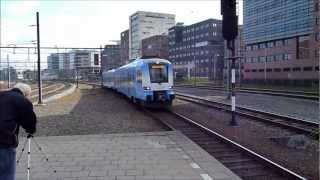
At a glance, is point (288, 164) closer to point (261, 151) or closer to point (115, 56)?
point (261, 151)

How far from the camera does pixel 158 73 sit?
75.3 feet

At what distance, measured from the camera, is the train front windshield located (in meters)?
22.8

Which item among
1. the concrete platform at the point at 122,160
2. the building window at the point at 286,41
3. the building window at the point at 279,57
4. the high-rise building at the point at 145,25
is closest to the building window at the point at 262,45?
the building window at the point at 279,57

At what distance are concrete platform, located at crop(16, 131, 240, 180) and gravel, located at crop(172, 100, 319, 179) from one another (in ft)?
5.10

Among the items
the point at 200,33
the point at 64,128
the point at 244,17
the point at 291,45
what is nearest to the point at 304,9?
the point at 291,45

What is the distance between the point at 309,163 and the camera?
30.6 feet

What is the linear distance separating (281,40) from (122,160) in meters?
80.4

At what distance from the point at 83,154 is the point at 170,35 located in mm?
86374

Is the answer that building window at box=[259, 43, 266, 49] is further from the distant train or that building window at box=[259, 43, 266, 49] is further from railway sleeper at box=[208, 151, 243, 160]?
railway sleeper at box=[208, 151, 243, 160]

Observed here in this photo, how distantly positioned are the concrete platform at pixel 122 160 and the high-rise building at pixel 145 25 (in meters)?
64.6

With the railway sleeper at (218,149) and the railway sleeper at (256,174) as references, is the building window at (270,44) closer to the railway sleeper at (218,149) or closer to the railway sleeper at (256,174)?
the railway sleeper at (218,149)

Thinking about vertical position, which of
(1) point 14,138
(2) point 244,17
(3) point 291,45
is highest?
(2) point 244,17

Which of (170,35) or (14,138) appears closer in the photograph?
(14,138)

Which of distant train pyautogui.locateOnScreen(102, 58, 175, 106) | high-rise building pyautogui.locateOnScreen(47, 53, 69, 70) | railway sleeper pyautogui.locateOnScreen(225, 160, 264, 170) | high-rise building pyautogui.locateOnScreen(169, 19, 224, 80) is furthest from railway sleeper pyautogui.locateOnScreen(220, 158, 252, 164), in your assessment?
high-rise building pyautogui.locateOnScreen(169, 19, 224, 80)
